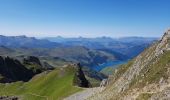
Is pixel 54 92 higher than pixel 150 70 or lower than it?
lower

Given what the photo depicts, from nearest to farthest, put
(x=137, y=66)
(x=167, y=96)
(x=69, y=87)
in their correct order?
1. (x=167, y=96)
2. (x=137, y=66)
3. (x=69, y=87)

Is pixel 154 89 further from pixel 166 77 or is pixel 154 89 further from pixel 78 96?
pixel 78 96

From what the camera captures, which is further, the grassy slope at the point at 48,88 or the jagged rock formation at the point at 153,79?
the grassy slope at the point at 48,88

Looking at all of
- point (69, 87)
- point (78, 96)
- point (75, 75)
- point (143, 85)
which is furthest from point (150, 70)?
point (75, 75)

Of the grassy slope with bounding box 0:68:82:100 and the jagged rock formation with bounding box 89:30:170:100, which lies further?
the grassy slope with bounding box 0:68:82:100

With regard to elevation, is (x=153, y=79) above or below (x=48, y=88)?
above

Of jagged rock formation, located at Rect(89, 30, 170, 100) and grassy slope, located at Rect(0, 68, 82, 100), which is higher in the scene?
jagged rock formation, located at Rect(89, 30, 170, 100)

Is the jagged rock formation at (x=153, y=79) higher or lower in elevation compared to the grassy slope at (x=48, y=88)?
higher

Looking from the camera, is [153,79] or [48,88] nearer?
[153,79]
